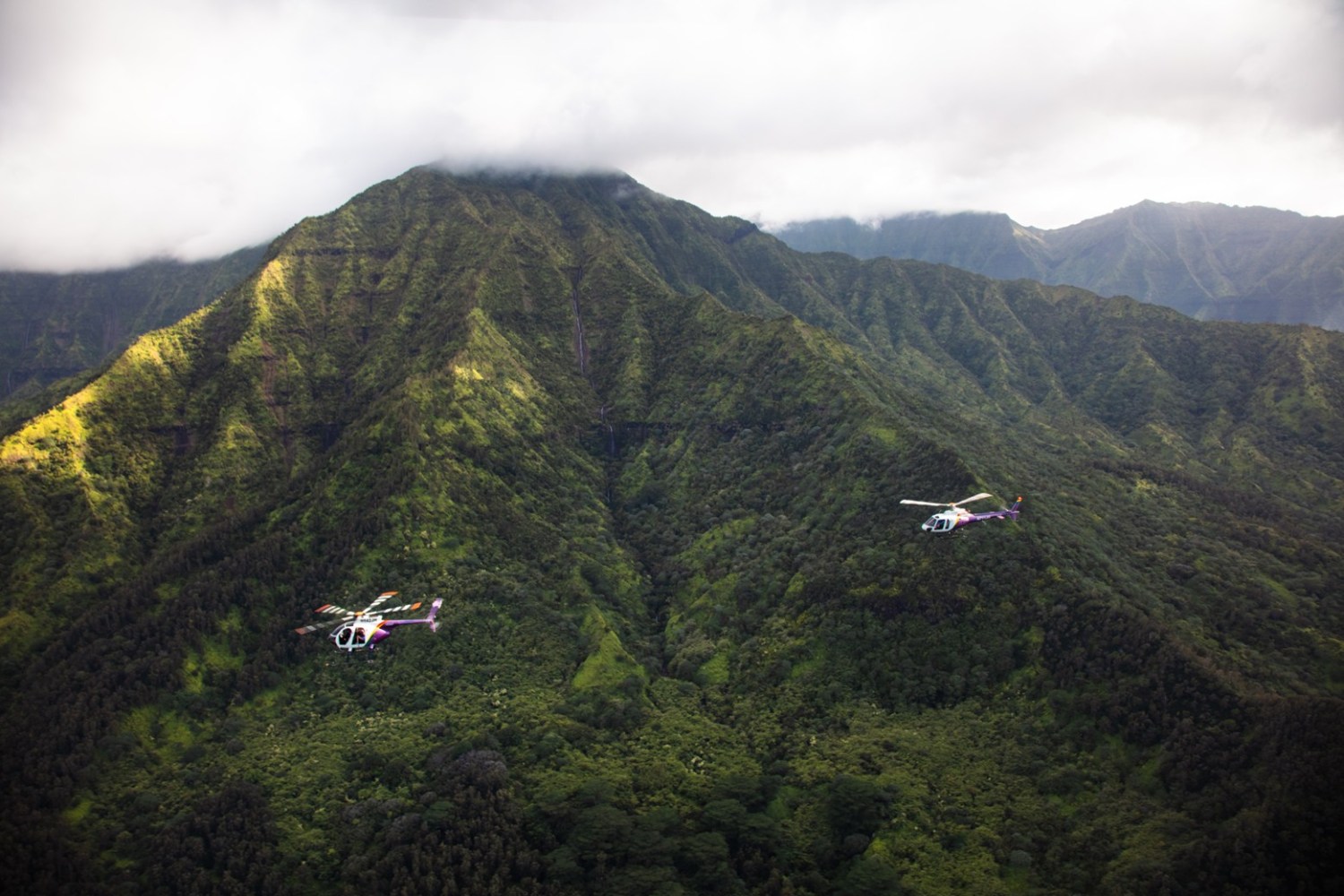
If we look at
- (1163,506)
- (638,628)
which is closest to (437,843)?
(638,628)

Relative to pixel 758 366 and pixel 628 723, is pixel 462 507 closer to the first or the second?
pixel 628 723

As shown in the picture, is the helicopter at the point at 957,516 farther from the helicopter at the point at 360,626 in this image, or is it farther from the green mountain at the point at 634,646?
the helicopter at the point at 360,626

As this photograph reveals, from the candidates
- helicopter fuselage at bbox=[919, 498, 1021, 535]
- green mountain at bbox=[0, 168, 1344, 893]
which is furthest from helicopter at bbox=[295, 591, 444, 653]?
helicopter fuselage at bbox=[919, 498, 1021, 535]

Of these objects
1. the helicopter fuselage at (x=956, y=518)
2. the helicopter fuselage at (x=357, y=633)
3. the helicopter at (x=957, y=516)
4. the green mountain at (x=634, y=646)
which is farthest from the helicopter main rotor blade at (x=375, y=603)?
the helicopter fuselage at (x=956, y=518)

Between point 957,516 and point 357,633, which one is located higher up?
point 957,516

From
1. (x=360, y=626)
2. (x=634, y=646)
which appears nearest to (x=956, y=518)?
(x=634, y=646)

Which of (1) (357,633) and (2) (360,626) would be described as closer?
(2) (360,626)

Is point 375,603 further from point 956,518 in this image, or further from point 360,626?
point 956,518

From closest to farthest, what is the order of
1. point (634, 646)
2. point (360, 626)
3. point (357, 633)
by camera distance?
point (360, 626)
point (357, 633)
point (634, 646)
